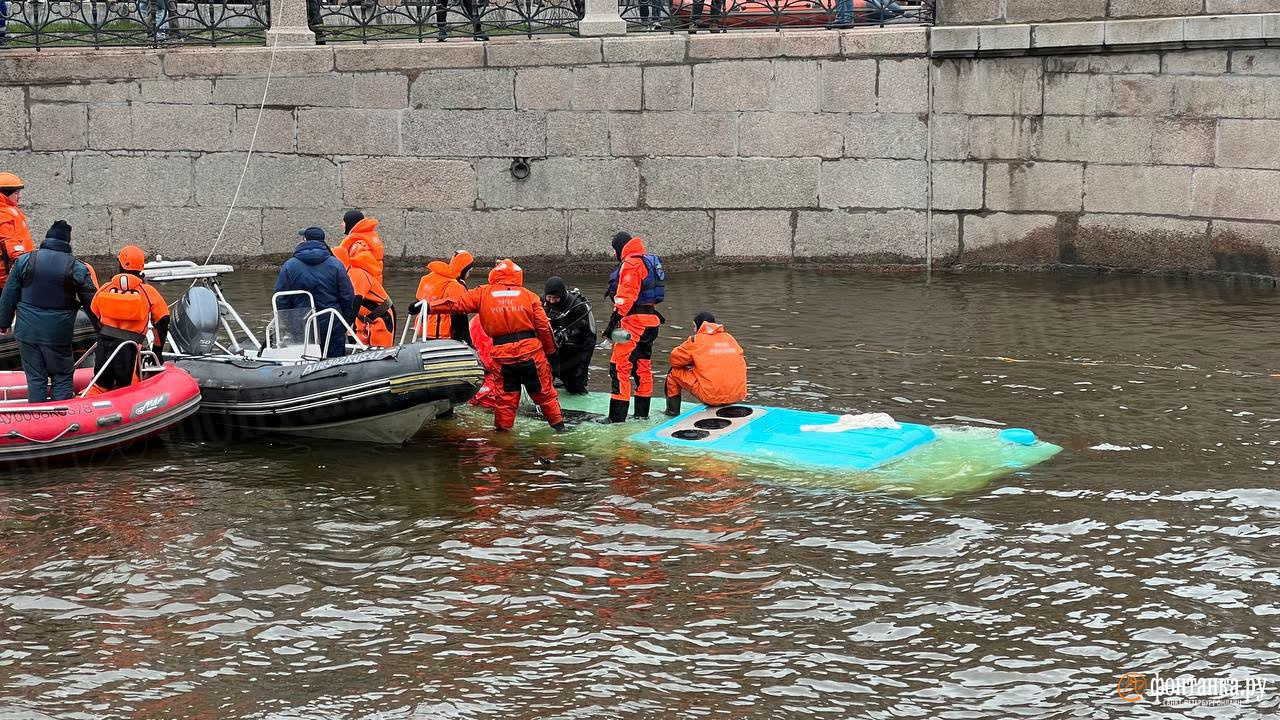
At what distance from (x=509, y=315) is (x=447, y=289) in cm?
131

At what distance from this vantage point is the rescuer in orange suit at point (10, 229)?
1130cm

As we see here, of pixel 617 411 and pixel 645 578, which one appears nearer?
pixel 645 578

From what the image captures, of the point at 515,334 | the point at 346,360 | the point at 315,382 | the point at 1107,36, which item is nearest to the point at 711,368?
the point at 515,334

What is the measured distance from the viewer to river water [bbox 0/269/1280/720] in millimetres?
6125

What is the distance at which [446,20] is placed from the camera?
16109 mm

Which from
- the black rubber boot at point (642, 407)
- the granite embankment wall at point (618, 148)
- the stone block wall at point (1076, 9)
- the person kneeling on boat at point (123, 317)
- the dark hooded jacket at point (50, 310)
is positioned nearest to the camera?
the dark hooded jacket at point (50, 310)

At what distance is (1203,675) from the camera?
6.14 meters

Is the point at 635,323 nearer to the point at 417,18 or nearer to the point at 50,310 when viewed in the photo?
the point at 50,310

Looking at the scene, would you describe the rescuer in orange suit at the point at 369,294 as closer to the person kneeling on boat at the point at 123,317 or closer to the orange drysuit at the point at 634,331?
the person kneeling on boat at the point at 123,317

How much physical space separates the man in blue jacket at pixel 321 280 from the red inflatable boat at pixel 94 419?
45.7 inches

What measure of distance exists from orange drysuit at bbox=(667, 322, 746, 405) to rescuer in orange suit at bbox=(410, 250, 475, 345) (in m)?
1.69

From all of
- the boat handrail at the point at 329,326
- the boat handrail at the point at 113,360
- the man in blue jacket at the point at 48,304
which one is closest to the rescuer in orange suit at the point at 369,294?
the boat handrail at the point at 329,326

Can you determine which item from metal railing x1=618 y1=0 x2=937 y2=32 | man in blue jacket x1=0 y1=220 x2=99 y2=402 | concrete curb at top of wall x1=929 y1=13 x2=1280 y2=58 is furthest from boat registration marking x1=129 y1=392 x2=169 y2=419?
concrete curb at top of wall x1=929 y1=13 x2=1280 y2=58

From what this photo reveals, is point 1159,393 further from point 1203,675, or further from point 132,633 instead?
point 132,633
